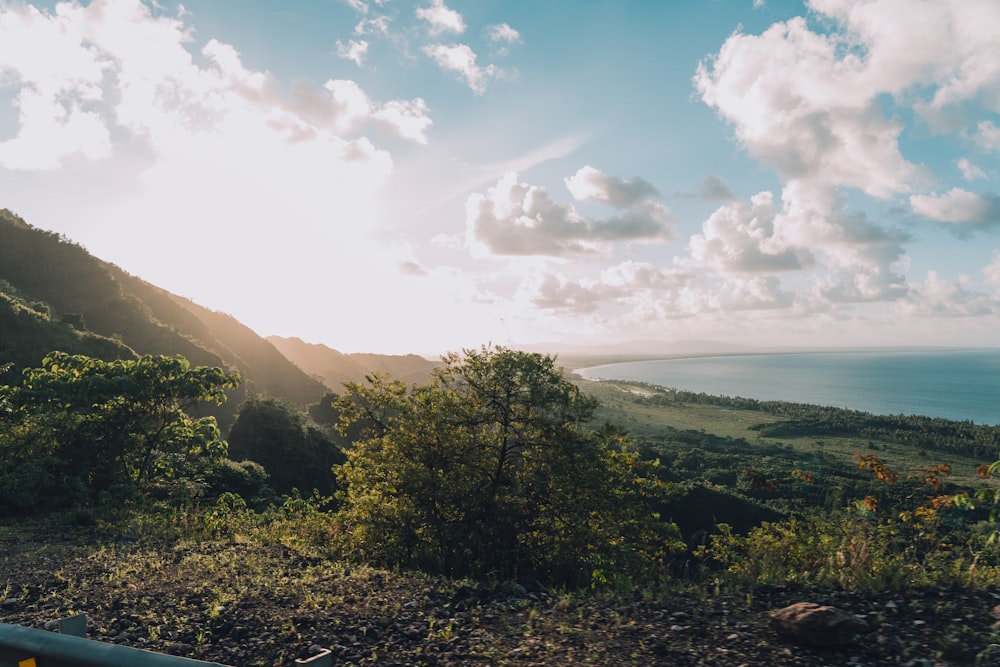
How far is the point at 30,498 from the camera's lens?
40.2 feet

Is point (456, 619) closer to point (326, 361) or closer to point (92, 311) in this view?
point (92, 311)

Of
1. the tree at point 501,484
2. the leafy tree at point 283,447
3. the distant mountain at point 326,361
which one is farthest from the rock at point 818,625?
the distant mountain at point 326,361

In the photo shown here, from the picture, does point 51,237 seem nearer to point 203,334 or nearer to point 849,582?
point 203,334

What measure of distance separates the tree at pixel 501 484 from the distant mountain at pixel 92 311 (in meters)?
34.6

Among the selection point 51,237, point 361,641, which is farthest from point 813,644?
point 51,237

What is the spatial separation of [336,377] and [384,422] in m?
106

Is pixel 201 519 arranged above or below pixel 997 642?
below

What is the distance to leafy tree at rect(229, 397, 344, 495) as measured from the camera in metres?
32.5

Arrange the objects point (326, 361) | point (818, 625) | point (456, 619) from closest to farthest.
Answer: point (818, 625) < point (456, 619) < point (326, 361)

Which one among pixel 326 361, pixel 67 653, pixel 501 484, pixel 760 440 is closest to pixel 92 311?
pixel 501 484

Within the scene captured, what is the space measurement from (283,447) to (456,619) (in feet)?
100.0

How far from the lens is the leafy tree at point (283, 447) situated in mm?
32469

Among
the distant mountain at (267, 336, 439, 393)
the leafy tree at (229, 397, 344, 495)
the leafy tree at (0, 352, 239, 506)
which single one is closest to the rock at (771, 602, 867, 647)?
the leafy tree at (0, 352, 239, 506)

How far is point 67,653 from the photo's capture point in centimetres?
335
